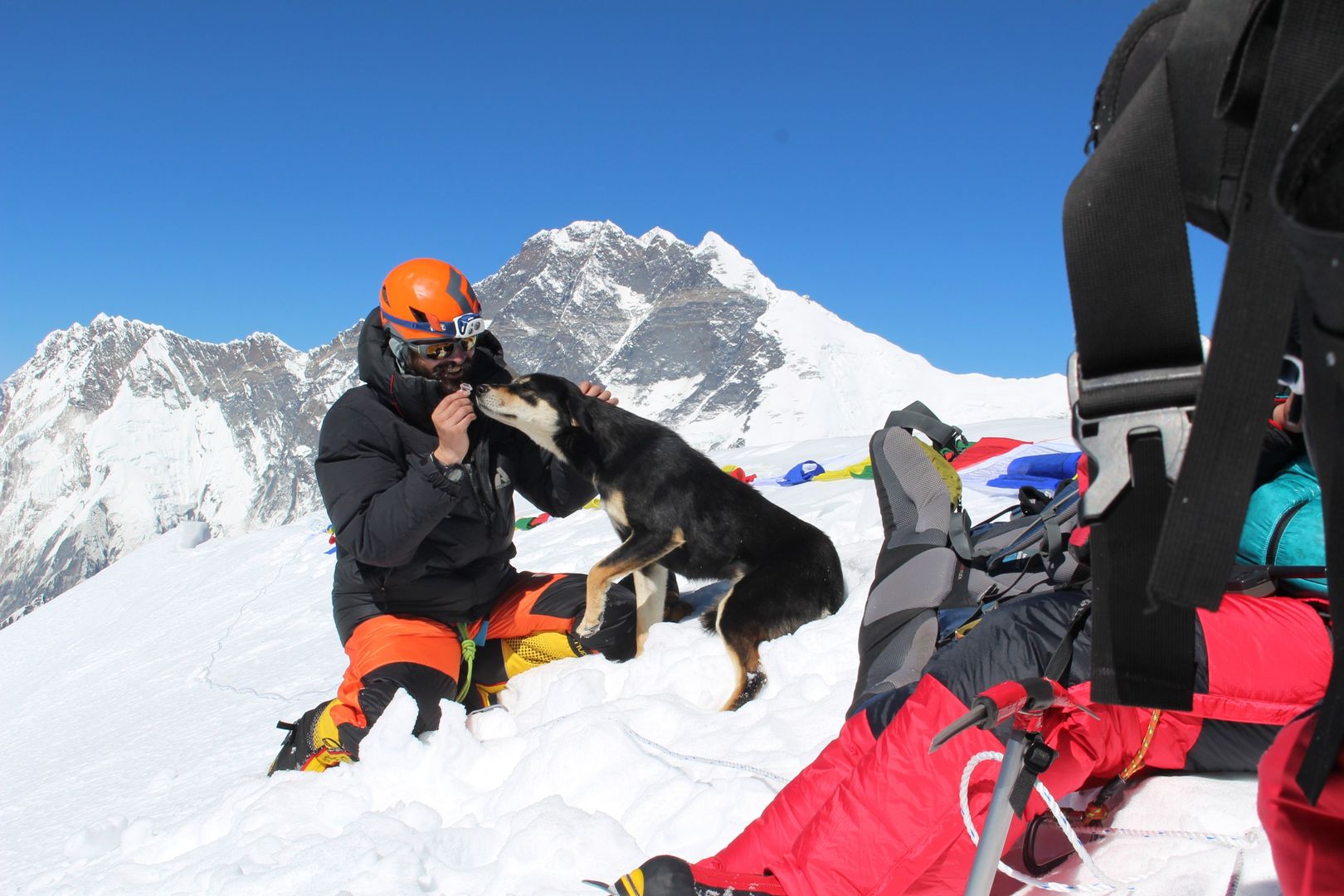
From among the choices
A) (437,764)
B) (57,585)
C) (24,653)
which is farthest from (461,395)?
(57,585)

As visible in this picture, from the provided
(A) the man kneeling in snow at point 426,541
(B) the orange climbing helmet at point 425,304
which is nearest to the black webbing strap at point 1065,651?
(A) the man kneeling in snow at point 426,541

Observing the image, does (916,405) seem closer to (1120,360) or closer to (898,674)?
(898,674)

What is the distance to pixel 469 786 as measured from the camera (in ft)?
9.47

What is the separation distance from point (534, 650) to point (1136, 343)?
12.5ft

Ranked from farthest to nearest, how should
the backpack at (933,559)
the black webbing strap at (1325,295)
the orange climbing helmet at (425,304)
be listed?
the orange climbing helmet at (425,304) < the backpack at (933,559) < the black webbing strap at (1325,295)

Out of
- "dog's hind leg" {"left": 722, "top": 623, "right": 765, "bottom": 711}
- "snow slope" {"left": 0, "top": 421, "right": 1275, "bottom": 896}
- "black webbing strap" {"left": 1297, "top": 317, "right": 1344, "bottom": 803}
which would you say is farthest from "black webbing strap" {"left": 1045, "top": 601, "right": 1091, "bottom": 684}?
"dog's hind leg" {"left": 722, "top": 623, "right": 765, "bottom": 711}

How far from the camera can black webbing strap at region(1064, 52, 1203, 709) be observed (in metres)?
0.80

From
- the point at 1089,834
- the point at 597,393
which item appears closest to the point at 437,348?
the point at 597,393

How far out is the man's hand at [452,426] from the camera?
139 inches

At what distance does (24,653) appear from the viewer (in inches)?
334

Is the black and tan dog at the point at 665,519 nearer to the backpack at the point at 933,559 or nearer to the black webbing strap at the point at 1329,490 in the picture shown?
the backpack at the point at 933,559

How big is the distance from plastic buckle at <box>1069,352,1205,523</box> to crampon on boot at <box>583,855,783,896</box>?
1.20 meters

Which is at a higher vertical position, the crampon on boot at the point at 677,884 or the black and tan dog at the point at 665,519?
the black and tan dog at the point at 665,519

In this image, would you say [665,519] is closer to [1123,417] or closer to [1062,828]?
[1062,828]
